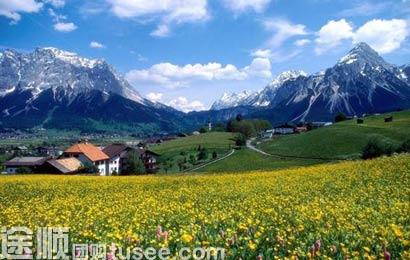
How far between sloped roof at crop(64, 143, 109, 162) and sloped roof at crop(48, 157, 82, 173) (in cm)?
1386

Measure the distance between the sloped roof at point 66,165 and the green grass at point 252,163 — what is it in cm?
3235

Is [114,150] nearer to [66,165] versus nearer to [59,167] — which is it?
[66,165]

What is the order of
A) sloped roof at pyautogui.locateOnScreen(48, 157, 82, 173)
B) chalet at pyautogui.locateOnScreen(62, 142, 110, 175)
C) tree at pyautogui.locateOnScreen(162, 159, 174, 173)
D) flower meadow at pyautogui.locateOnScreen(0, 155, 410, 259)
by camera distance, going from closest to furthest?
flower meadow at pyautogui.locateOnScreen(0, 155, 410, 259) → sloped roof at pyautogui.locateOnScreen(48, 157, 82, 173) → chalet at pyautogui.locateOnScreen(62, 142, 110, 175) → tree at pyautogui.locateOnScreen(162, 159, 174, 173)

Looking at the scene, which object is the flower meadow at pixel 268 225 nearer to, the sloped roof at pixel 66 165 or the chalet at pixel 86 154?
the sloped roof at pixel 66 165

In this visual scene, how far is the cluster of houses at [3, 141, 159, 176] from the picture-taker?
110 metres

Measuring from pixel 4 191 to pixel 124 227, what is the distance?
26.2 meters

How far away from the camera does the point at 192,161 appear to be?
464 ft

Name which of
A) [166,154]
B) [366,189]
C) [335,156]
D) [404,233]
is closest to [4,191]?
[366,189]

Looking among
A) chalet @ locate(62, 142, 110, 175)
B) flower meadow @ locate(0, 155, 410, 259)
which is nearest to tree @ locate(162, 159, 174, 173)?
chalet @ locate(62, 142, 110, 175)

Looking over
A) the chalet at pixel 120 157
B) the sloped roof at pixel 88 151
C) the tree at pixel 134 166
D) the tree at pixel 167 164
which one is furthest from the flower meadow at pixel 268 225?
the chalet at pixel 120 157

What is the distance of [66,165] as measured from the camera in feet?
372

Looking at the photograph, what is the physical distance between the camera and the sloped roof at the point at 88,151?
443 feet

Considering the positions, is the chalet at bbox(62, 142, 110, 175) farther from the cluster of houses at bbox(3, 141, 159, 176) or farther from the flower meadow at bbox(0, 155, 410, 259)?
the flower meadow at bbox(0, 155, 410, 259)

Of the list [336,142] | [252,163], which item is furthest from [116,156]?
[336,142]
